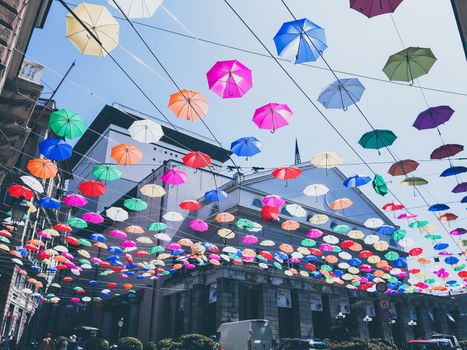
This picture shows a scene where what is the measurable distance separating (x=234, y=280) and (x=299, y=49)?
20.0 metres

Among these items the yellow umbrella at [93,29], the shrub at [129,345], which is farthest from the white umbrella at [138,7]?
the shrub at [129,345]

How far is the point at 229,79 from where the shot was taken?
9.57 metres

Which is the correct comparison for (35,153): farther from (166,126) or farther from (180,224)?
(166,126)

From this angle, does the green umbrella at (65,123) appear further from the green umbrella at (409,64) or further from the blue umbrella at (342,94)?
the green umbrella at (409,64)

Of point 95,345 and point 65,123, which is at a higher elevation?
point 65,123

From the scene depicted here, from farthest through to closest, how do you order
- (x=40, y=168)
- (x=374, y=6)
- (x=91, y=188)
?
(x=91, y=188) → (x=40, y=168) → (x=374, y=6)

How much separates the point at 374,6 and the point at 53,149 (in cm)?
1080

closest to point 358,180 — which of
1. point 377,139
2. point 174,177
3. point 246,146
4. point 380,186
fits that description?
point 380,186

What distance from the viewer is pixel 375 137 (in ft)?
39.7

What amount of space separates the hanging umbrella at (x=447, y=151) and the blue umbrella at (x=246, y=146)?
21.1 ft

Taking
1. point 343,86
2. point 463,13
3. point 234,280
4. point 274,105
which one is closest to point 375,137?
point 343,86

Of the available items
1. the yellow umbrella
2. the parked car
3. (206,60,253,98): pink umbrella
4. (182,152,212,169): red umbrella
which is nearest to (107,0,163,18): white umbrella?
the yellow umbrella

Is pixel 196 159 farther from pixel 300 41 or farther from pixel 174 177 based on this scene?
pixel 300 41

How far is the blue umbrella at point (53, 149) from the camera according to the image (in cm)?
1212
